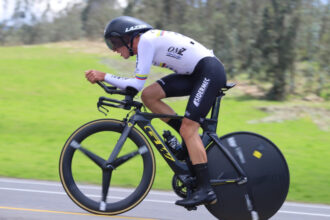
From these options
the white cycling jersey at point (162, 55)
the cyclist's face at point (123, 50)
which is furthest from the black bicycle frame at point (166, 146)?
the cyclist's face at point (123, 50)

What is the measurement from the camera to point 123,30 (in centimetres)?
414

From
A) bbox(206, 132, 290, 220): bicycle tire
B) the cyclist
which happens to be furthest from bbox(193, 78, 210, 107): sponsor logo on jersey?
bbox(206, 132, 290, 220): bicycle tire

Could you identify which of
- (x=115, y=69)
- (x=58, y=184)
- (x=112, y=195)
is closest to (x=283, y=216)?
(x=112, y=195)

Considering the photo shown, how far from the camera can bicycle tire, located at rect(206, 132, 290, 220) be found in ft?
14.4

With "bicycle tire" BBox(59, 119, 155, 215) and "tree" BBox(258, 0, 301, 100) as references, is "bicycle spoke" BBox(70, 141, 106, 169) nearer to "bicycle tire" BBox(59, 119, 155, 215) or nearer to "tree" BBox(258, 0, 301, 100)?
"bicycle tire" BBox(59, 119, 155, 215)

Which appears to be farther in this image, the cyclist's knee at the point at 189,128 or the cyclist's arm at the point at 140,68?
the cyclist's knee at the point at 189,128

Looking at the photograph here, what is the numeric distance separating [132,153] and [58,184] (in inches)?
104

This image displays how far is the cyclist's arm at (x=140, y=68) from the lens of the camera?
4.07 m

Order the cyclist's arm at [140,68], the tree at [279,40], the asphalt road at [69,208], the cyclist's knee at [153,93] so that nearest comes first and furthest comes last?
the cyclist's arm at [140,68]
the cyclist's knee at [153,93]
the asphalt road at [69,208]
the tree at [279,40]

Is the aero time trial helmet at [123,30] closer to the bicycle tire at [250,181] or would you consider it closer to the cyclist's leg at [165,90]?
the cyclist's leg at [165,90]

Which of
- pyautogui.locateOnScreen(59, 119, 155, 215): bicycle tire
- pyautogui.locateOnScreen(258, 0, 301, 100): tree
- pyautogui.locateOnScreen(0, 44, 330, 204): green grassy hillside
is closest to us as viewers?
pyautogui.locateOnScreen(59, 119, 155, 215): bicycle tire

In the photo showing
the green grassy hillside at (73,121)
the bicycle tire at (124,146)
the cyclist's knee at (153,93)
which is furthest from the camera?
the green grassy hillside at (73,121)

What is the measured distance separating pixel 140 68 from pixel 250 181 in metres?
1.42

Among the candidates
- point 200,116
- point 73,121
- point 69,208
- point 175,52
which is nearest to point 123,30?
point 175,52
